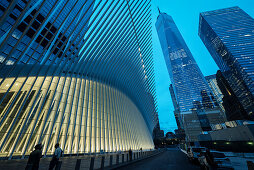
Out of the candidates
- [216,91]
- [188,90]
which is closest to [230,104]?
[188,90]

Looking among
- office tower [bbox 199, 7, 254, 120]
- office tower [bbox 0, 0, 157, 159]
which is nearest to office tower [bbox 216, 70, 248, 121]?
office tower [bbox 199, 7, 254, 120]

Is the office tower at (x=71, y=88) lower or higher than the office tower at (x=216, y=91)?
lower

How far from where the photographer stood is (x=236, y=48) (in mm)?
83500

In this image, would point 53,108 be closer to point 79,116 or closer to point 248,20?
point 79,116

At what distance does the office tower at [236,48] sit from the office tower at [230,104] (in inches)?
147

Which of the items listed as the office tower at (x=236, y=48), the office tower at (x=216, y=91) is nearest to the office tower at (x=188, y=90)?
the office tower at (x=216, y=91)

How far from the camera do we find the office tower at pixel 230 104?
241 feet

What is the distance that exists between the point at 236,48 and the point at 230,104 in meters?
37.2

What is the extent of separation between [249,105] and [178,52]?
67689mm

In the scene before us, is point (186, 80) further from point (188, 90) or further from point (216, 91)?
point (216, 91)

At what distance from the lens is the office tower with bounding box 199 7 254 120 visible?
75.3 meters

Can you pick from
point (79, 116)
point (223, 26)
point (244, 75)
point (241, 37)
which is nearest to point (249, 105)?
point (244, 75)

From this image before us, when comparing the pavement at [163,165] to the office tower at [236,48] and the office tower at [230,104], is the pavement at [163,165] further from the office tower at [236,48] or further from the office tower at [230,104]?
the office tower at [236,48]

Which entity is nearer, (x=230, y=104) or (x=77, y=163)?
(x=77, y=163)
